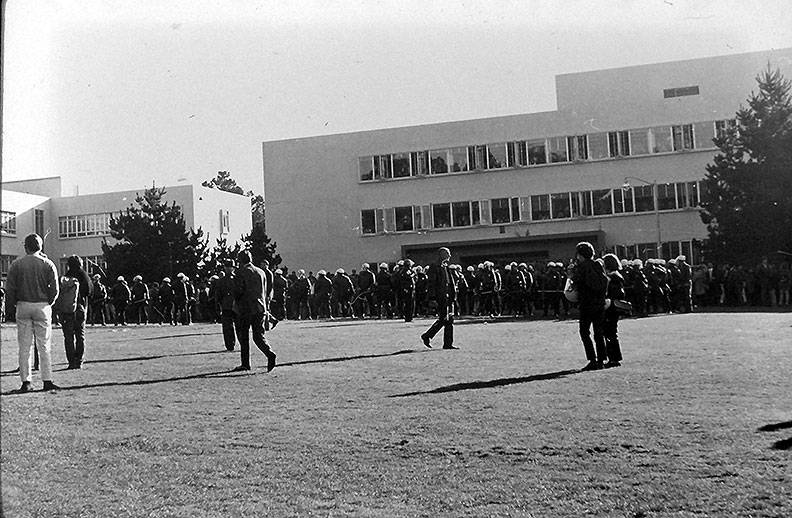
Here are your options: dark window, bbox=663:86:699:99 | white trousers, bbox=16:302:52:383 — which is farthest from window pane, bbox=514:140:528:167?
white trousers, bbox=16:302:52:383

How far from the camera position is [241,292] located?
43.6 feet

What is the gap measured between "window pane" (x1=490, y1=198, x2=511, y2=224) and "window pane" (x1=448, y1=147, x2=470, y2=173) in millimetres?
2568

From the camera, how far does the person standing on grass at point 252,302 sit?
13219 millimetres

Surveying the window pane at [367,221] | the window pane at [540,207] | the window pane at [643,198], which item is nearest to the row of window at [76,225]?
the window pane at [367,221]

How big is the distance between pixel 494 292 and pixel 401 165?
22.6 meters

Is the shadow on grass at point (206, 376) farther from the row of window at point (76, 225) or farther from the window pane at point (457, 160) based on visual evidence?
the window pane at point (457, 160)

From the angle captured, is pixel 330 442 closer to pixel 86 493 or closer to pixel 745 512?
pixel 86 493

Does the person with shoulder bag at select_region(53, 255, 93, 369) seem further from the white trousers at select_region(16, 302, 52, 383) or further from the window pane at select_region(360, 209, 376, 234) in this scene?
the window pane at select_region(360, 209, 376, 234)

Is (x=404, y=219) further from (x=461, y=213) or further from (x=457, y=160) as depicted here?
(x=457, y=160)

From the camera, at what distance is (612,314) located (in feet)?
43.5

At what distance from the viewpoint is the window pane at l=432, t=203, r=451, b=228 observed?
169 feet

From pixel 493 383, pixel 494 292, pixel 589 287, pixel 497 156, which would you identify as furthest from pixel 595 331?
pixel 497 156

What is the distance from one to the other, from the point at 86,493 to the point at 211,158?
5.08m

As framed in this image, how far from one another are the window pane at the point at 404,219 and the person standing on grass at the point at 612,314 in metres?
38.6
